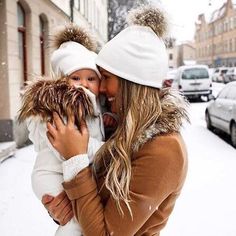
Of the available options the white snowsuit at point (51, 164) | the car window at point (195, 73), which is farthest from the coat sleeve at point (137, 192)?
the car window at point (195, 73)

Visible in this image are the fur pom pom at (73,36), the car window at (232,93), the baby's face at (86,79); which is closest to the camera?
the baby's face at (86,79)

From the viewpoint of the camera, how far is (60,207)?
1.61 meters

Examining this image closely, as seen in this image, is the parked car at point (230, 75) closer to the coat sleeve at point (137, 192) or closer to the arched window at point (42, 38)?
the arched window at point (42, 38)

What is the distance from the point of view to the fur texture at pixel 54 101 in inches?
61.0

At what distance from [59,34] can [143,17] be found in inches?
30.7

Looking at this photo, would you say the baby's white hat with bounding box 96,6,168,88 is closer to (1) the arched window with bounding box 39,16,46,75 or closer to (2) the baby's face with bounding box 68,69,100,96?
(2) the baby's face with bounding box 68,69,100,96

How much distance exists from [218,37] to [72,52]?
260ft

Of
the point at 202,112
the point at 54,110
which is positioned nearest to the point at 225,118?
the point at 202,112

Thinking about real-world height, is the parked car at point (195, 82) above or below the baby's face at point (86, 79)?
above

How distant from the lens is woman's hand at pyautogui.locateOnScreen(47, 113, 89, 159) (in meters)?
1.56

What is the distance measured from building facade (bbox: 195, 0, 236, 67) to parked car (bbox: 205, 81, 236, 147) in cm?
5325

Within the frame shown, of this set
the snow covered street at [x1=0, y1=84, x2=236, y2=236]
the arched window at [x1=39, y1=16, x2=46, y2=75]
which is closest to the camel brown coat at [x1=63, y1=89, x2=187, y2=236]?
the snow covered street at [x1=0, y1=84, x2=236, y2=236]

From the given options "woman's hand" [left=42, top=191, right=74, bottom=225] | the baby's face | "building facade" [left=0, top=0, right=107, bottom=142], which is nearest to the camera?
"woman's hand" [left=42, top=191, right=74, bottom=225]

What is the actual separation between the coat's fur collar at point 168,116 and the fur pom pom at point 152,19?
0.26 meters
